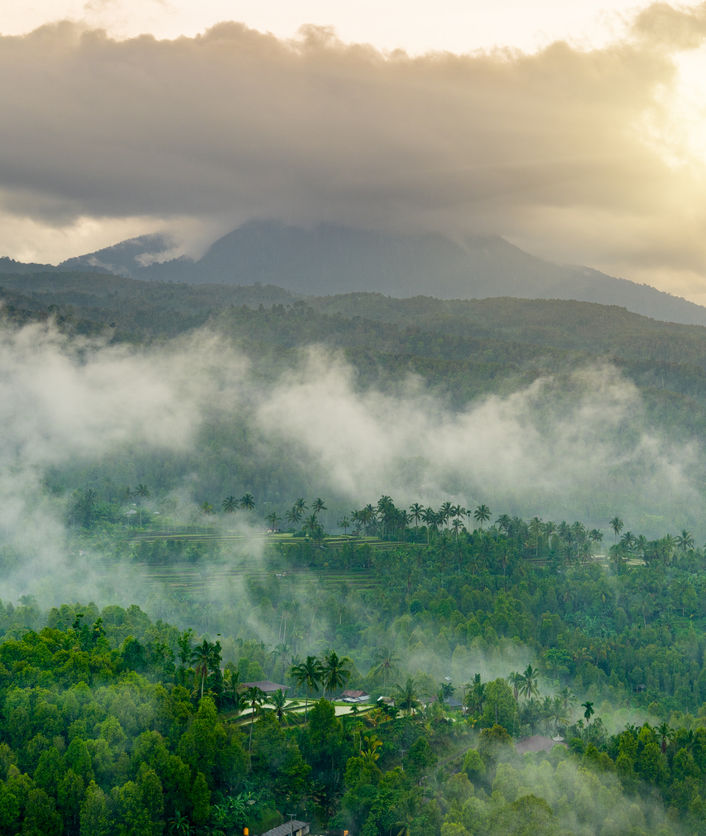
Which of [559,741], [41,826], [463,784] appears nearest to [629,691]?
[559,741]

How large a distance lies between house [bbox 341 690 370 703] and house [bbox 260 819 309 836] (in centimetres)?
3046

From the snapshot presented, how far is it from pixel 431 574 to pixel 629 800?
8212cm

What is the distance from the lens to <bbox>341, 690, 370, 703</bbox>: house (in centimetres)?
11331

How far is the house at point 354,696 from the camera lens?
113m

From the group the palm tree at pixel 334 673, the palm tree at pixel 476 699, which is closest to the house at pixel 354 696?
the palm tree at pixel 334 673

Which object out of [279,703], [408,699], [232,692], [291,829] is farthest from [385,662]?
[291,829]

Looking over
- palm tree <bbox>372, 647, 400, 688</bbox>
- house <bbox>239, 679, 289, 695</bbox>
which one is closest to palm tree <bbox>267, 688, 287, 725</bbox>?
house <bbox>239, 679, 289, 695</bbox>

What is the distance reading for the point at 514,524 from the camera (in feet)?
650

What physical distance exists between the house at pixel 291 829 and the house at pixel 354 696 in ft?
99.9

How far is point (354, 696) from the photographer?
114m

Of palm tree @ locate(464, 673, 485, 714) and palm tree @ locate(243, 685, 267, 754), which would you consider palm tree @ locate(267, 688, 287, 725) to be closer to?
palm tree @ locate(243, 685, 267, 754)

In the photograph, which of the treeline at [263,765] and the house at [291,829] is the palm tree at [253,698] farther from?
the house at [291,829]

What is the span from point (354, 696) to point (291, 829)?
113 feet

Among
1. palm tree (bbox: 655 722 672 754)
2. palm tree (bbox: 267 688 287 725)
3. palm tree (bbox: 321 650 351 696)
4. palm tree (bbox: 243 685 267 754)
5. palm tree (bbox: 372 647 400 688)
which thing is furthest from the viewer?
palm tree (bbox: 372 647 400 688)
